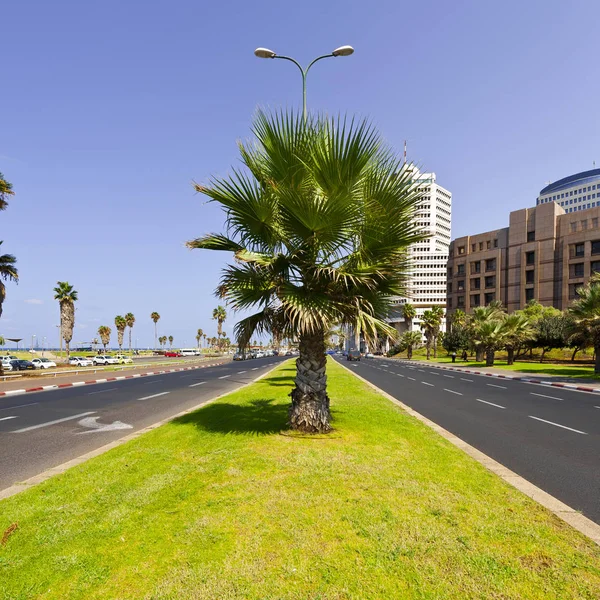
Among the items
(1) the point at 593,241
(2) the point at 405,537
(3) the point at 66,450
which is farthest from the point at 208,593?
(1) the point at 593,241

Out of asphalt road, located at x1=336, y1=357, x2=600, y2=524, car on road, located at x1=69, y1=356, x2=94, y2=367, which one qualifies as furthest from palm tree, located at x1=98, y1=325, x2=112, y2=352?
asphalt road, located at x1=336, y1=357, x2=600, y2=524

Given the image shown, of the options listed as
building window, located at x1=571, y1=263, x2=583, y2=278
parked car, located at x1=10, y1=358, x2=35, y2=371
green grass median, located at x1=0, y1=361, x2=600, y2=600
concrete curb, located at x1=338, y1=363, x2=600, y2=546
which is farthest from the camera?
building window, located at x1=571, y1=263, x2=583, y2=278

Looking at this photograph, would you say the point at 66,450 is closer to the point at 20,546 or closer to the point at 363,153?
the point at 20,546

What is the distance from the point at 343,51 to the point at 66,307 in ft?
163

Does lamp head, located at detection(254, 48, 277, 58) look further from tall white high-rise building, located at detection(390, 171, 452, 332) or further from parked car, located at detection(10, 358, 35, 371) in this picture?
tall white high-rise building, located at detection(390, 171, 452, 332)

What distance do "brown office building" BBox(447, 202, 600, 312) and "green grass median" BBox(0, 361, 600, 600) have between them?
→ 7476 cm

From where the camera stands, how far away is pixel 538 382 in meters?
24.2

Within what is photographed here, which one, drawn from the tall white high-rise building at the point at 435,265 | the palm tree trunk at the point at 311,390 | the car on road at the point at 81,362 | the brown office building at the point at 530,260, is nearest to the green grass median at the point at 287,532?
the palm tree trunk at the point at 311,390

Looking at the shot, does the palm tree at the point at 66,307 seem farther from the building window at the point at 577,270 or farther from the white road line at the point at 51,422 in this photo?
the building window at the point at 577,270

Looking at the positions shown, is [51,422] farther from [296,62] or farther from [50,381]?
[50,381]

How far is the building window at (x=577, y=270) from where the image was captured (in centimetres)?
6944

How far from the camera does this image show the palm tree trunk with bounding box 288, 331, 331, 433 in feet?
24.2

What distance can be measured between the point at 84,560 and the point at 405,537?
2.80 m

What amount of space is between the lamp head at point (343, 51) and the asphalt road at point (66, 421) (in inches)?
362
